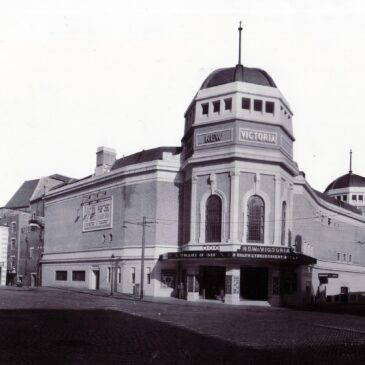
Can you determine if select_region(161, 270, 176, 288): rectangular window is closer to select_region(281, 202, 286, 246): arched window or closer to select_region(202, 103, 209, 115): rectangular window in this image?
select_region(281, 202, 286, 246): arched window

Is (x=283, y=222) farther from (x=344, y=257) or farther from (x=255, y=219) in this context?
(x=344, y=257)

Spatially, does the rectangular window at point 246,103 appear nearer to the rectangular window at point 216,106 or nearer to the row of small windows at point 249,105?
the row of small windows at point 249,105

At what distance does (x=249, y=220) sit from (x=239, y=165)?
408 cm

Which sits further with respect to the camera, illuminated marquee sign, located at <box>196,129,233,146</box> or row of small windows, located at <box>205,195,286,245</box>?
illuminated marquee sign, located at <box>196,129,233,146</box>

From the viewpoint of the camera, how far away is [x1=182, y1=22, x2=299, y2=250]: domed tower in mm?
38844

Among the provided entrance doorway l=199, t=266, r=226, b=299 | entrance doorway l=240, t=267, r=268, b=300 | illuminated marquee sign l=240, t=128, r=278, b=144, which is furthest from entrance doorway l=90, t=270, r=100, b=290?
illuminated marquee sign l=240, t=128, r=278, b=144

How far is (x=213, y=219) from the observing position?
40.0 meters

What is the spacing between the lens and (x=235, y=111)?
39125 millimetres

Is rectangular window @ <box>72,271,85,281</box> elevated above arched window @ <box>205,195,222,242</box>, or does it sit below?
below

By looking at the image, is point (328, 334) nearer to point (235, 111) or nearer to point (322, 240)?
point (235, 111)

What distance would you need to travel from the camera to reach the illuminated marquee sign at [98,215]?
49125 mm

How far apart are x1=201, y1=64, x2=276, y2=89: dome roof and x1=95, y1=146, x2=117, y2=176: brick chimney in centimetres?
1812

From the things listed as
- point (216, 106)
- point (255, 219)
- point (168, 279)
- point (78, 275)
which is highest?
point (216, 106)

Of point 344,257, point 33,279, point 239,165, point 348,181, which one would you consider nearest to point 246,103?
point 239,165
